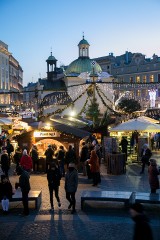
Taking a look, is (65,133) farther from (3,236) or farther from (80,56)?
(80,56)

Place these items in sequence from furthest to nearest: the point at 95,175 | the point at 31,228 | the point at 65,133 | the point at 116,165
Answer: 1. the point at 65,133
2. the point at 116,165
3. the point at 95,175
4. the point at 31,228

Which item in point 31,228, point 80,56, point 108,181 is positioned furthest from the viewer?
point 80,56

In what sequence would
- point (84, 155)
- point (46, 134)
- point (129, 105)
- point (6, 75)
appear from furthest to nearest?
point (6, 75), point (129, 105), point (46, 134), point (84, 155)

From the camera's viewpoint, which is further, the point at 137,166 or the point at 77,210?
the point at 137,166

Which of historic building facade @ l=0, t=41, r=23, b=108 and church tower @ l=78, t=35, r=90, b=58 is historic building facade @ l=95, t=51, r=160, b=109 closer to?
church tower @ l=78, t=35, r=90, b=58

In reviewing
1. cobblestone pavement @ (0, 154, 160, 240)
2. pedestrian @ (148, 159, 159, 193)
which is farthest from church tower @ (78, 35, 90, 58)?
pedestrian @ (148, 159, 159, 193)

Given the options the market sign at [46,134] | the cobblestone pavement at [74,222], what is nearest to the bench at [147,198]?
the cobblestone pavement at [74,222]

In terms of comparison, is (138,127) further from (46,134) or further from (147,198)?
(147,198)

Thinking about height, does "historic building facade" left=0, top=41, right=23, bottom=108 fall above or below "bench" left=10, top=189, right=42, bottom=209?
above

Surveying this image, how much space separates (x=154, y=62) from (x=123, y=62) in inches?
349

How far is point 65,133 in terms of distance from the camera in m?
19.5

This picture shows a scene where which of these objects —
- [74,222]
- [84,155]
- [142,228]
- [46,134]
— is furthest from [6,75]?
[142,228]

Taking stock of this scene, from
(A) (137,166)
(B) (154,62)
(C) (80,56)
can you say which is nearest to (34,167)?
(A) (137,166)

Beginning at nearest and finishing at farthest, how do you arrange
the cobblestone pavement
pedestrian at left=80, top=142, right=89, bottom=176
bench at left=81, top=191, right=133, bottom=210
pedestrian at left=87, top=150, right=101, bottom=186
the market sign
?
the cobblestone pavement → bench at left=81, top=191, right=133, bottom=210 → pedestrian at left=87, top=150, right=101, bottom=186 → pedestrian at left=80, top=142, right=89, bottom=176 → the market sign
